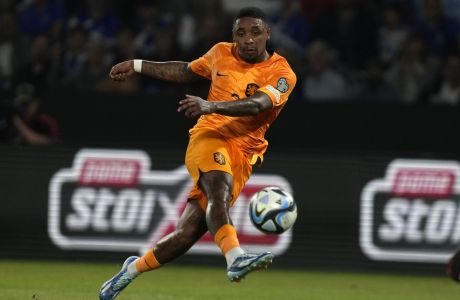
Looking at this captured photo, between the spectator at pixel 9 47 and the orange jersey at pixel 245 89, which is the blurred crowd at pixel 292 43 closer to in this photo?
the spectator at pixel 9 47

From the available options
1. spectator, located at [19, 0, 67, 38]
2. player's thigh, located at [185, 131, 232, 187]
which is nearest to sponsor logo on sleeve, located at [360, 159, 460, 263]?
player's thigh, located at [185, 131, 232, 187]

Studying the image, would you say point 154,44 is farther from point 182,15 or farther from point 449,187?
point 449,187

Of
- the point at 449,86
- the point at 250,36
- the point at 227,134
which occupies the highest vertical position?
the point at 250,36

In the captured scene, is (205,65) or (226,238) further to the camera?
(205,65)

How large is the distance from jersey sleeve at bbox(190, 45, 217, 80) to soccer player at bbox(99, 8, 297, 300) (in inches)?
0.4

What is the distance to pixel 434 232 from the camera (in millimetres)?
13000

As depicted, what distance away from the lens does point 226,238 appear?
809 cm

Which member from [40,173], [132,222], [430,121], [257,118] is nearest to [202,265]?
[132,222]

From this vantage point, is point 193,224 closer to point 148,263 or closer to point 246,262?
point 148,263

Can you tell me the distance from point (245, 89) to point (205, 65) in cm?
50

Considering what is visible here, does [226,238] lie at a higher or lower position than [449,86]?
higher

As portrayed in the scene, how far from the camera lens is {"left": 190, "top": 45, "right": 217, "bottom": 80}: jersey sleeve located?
8.98 m

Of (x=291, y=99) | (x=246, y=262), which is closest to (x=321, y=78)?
(x=291, y=99)

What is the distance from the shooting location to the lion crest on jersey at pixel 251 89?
8.67 meters
